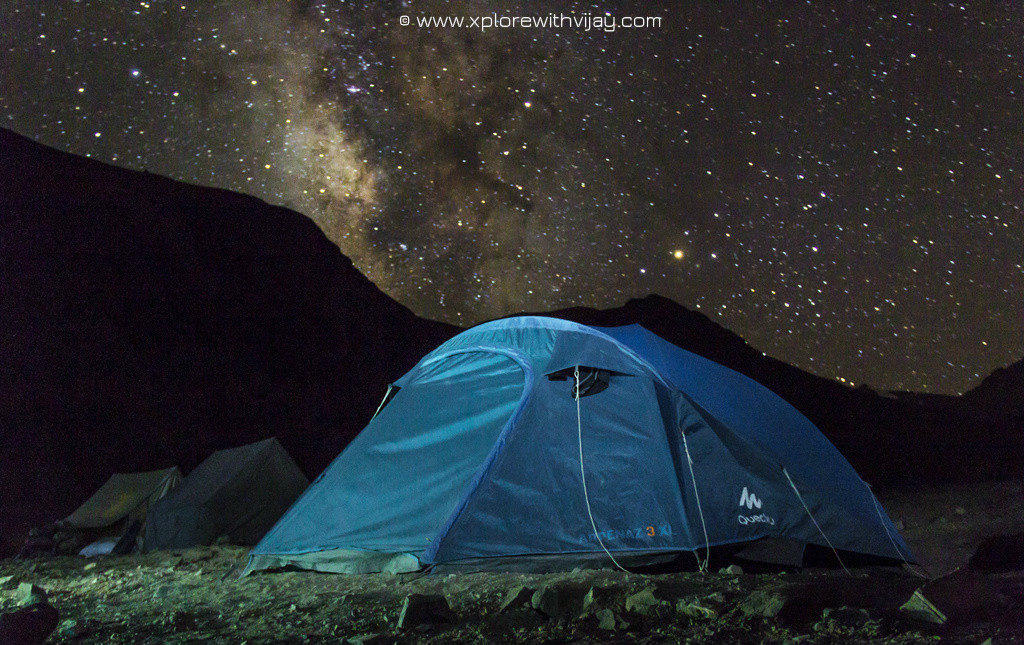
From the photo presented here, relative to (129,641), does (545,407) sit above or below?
above

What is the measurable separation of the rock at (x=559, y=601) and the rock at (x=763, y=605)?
2.50ft

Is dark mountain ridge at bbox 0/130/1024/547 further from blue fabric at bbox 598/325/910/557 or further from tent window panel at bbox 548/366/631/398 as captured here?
tent window panel at bbox 548/366/631/398

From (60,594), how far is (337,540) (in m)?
1.92

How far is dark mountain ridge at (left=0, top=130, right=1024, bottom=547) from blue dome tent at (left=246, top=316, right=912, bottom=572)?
19.7 meters

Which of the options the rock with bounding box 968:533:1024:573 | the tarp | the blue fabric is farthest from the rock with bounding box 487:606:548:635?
the tarp

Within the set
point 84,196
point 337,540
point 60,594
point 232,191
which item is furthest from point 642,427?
point 232,191

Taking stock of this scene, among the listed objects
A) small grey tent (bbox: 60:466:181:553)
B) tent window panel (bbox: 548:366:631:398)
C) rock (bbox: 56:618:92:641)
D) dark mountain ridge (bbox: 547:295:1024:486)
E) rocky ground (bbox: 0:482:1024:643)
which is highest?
tent window panel (bbox: 548:366:631:398)

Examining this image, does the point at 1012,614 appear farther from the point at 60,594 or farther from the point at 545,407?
the point at 60,594

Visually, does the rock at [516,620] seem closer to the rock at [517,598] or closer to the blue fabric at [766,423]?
the rock at [517,598]

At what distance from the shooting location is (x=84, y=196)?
38844 mm

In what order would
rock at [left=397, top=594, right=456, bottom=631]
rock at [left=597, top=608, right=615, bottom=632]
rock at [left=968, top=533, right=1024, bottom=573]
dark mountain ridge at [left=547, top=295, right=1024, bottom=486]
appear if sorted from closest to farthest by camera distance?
1. rock at [left=597, top=608, right=615, bottom=632]
2. rock at [left=397, top=594, right=456, bottom=631]
3. rock at [left=968, top=533, right=1024, bottom=573]
4. dark mountain ridge at [left=547, top=295, right=1024, bottom=486]

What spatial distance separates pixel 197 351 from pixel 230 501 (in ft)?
105

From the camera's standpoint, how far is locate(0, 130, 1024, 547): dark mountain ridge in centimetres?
2841

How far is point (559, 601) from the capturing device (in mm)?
3221
